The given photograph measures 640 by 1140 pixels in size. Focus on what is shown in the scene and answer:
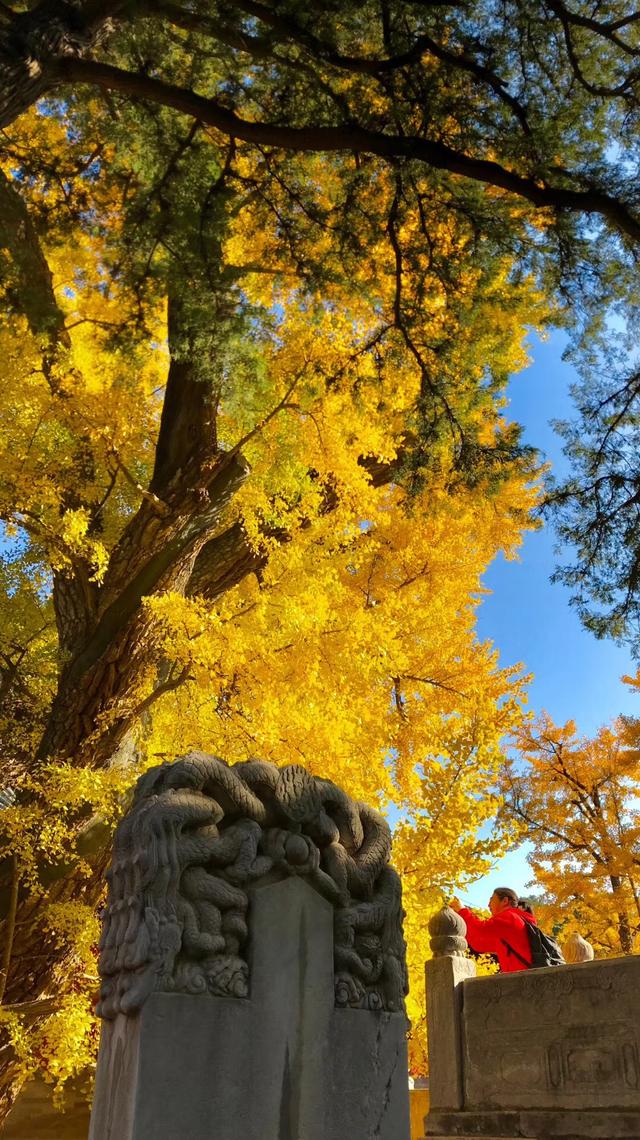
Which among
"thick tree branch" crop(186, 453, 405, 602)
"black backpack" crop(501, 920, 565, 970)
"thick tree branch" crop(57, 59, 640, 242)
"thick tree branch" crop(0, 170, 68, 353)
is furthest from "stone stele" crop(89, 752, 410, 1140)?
"thick tree branch" crop(186, 453, 405, 602)

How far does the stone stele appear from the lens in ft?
9.59

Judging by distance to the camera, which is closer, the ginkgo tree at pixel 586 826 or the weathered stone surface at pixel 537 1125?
the weathered stone surface at pixel 537 1125

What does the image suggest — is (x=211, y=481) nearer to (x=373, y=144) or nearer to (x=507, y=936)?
(x=373, y=144)

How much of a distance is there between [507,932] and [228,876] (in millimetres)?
6245

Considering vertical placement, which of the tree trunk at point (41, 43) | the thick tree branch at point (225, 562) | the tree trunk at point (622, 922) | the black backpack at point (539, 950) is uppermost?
the thick tree branch at point (225, 562)

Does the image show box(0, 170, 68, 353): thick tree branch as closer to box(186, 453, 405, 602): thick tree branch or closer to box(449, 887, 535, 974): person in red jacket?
box(186, 453, 405, 602): thick tree branch

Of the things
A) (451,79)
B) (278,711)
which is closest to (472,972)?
(278,711)

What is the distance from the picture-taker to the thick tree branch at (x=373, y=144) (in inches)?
205

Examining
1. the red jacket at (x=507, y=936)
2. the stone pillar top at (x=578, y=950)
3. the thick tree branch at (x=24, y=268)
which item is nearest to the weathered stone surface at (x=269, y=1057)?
the thick tree branch at (x=24, y=268)

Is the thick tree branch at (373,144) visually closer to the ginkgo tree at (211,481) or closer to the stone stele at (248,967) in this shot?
the ginkgo tree at (211,481)

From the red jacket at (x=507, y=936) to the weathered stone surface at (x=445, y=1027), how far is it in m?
0.28

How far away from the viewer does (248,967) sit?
3.20 meters

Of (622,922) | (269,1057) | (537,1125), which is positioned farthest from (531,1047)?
(622,922)

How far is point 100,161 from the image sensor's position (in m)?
6.88
